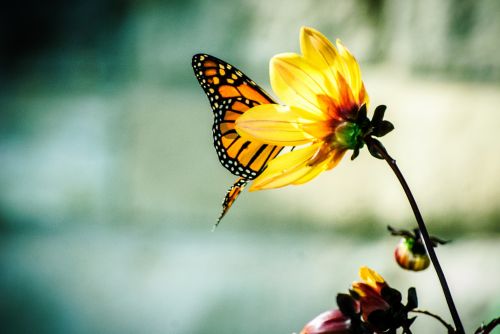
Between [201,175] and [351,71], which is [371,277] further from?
[201,175]

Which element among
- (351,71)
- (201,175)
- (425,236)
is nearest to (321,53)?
(351,71)

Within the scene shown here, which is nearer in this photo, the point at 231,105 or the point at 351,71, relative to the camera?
the point at 351,71

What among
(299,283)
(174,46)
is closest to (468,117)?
(299,283)

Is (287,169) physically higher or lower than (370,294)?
higher

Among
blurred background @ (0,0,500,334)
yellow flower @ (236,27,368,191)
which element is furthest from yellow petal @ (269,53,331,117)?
blurred background @ (0,0,500,334)

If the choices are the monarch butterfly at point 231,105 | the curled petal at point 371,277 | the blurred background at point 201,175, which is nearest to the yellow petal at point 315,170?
the curled petal at point 371,277

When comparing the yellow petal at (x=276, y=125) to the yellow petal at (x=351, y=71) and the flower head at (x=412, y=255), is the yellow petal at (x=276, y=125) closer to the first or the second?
the yellow petal at (x=351, y=71)

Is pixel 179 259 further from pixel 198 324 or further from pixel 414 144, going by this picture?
pixel 414 144
